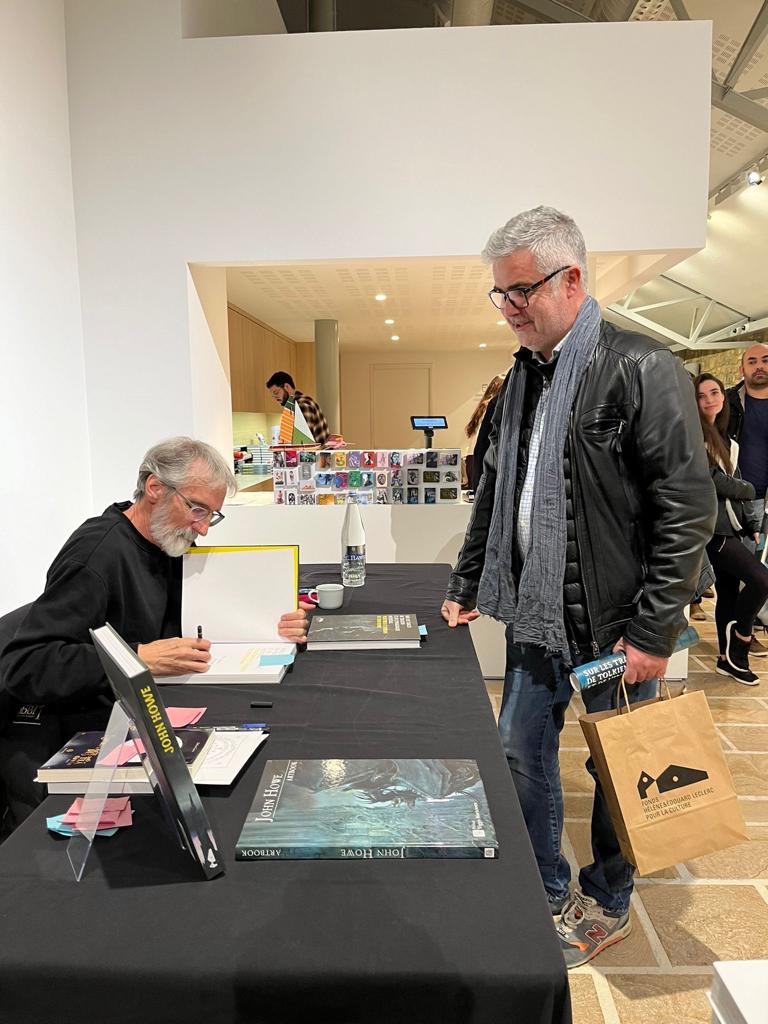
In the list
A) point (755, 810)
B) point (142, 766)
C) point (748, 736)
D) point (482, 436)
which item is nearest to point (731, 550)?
point (748, 736)

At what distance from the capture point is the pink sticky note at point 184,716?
3.99ft

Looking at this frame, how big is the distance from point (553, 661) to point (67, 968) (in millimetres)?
1139

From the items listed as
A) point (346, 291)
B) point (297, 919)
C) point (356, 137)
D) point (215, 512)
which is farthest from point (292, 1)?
point (297, 919)

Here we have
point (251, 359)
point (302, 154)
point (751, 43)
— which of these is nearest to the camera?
point (302, 154)

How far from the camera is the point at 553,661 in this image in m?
1.56

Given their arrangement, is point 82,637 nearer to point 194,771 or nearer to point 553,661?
point 194,771

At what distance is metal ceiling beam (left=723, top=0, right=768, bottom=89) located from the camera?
4.01 m

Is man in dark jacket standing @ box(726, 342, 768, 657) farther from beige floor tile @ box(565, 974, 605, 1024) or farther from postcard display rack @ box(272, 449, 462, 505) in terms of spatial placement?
beige floor tile @ box(565, 974, 605, 1024)

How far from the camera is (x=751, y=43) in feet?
13.9

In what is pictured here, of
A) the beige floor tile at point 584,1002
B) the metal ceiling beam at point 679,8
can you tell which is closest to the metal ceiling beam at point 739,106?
the metal ceiling beam at point 679,8

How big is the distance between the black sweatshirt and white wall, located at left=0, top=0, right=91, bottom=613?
103 cm

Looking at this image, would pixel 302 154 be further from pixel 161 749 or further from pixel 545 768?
pixel 161 749

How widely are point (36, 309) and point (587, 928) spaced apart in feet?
9.04

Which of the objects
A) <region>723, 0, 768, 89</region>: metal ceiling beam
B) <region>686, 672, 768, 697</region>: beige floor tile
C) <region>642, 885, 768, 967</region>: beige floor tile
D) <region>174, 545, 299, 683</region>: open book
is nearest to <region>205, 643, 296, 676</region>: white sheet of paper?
<region>174, 545, 299, 683</region>: open book
